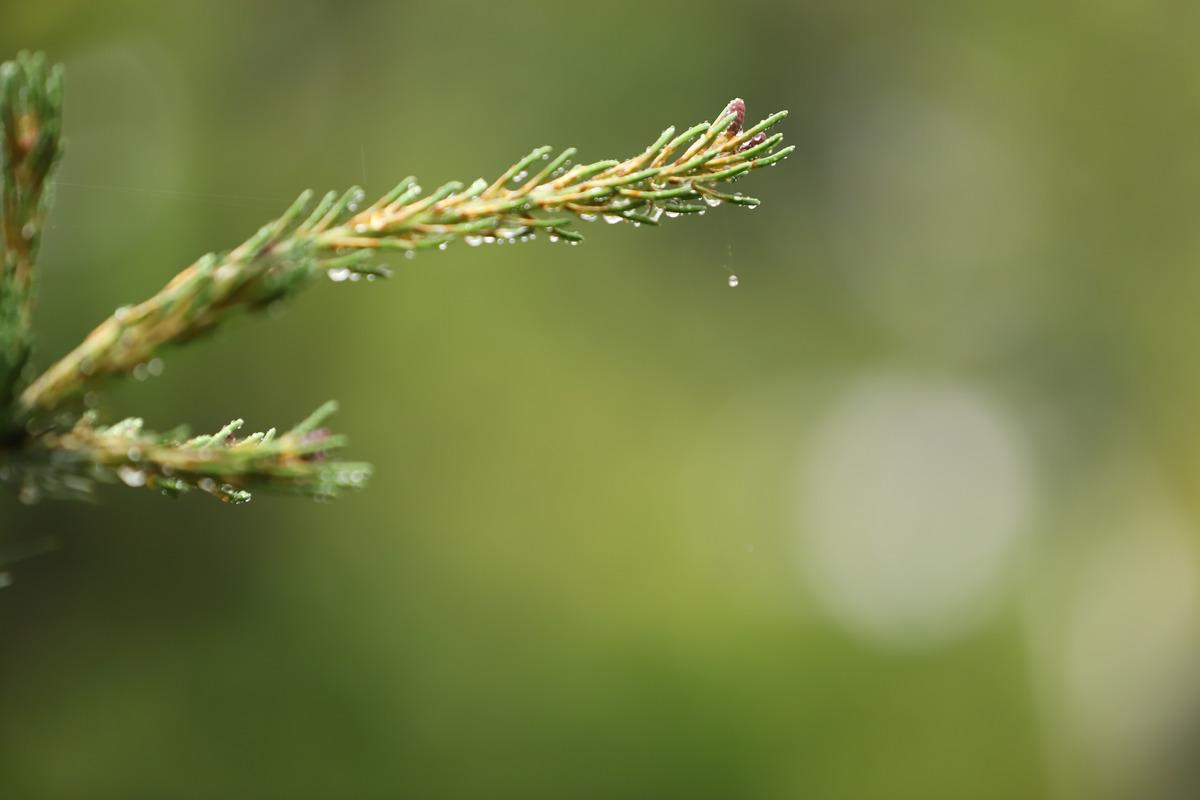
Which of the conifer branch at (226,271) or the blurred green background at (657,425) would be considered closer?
the conifer branch at (226,271)

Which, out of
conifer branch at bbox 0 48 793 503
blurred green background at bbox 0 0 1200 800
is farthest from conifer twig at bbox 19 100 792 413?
blurred green background at bbox 0 0 1200 800

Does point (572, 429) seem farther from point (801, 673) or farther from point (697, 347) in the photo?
point (801, 673)

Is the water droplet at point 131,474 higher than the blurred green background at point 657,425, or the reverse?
the blurred green background at point 657,425

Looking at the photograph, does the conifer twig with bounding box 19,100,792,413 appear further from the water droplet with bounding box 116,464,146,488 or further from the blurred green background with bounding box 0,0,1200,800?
the blurred green background with bounding box 0,0,1200,800

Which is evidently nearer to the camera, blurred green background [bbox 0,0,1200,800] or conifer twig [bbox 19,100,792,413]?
conifer twig [bbox 19,100,792,413]

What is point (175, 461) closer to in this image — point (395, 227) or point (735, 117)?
point (395, 227)

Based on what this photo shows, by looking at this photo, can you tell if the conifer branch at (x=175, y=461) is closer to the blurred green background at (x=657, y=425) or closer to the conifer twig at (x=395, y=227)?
the conifer twig at (x=395, y=227)

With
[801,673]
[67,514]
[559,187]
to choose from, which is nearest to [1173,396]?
[801,673]

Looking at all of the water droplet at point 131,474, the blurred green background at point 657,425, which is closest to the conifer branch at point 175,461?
the water droplet at point 131,474
